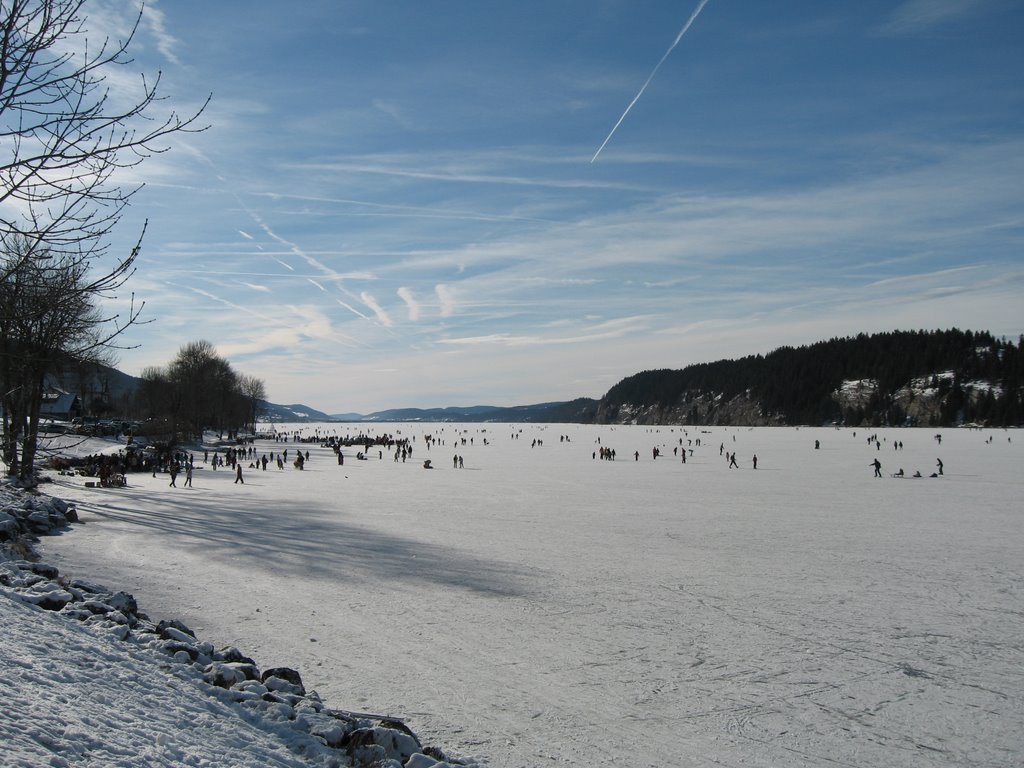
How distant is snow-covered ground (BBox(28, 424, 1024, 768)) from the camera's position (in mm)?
7020

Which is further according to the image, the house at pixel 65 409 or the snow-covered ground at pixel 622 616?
the house at pixel 65 409

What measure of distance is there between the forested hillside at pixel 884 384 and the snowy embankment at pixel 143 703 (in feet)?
457

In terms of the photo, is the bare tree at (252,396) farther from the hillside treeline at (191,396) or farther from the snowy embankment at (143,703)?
the snowy embankment at (143,703)

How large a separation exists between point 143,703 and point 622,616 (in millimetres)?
7641

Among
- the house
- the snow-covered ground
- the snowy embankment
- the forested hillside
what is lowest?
the snow-covered ground

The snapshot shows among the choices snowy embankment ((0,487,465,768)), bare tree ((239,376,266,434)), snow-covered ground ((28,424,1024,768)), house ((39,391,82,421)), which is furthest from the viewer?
bare tree ((239,376,266,434))

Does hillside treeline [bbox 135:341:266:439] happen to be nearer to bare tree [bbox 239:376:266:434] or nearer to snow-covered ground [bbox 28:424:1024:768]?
bare tree [bbox 239:376:266:434]

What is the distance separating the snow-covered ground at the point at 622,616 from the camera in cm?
702

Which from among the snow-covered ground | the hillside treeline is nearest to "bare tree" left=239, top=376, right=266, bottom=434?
the hillside treeline

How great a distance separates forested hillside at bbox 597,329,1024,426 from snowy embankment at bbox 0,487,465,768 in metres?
139

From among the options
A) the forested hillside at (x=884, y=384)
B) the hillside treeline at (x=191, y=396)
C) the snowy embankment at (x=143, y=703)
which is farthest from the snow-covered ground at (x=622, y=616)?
the forested hillside at (x=884, y=384)

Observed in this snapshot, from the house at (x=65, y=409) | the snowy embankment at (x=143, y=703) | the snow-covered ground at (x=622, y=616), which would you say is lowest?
the snow-covered ground at (x=622, y=616)

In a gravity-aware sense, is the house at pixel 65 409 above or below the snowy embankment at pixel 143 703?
above

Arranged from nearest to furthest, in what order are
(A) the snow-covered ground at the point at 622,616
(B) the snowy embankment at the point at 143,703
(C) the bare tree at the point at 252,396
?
(B) the snowy embankment at the point at 143,703
(A) the snow-covered ground at the point at 622,616
(C) the bare tree at the point at 252,396
